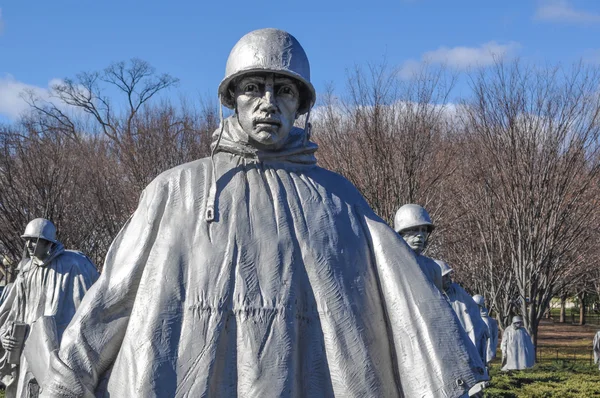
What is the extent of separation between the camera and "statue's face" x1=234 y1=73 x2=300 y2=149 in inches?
159

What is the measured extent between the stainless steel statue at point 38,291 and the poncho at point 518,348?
62.3 feet

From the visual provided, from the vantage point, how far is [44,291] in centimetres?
1225

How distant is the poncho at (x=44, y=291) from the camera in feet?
39.4

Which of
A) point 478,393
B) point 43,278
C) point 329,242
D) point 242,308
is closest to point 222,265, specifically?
point 242,308

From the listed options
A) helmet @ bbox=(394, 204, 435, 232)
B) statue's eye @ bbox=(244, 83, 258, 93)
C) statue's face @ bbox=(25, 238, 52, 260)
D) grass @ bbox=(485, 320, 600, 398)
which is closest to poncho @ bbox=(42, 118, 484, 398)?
statue's eye @ bbox=(244, 83, 258, 93)

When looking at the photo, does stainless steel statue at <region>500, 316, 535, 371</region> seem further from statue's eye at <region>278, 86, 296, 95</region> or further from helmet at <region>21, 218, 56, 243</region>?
statue's eye at <region>278, 86, 296, 95</region>

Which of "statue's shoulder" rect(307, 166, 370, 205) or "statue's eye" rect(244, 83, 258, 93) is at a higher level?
"statue's eye" rect(244, 83, 258, 93)

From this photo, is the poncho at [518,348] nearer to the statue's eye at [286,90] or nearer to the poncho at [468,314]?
the poncho at [468,314]

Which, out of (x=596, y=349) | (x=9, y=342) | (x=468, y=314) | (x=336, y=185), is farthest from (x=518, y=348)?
(x=336, y=185)

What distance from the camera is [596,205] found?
1083 inches

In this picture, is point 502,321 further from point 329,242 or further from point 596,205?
point 329,242

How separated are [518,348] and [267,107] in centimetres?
2634

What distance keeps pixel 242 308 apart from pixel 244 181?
56 centimetres

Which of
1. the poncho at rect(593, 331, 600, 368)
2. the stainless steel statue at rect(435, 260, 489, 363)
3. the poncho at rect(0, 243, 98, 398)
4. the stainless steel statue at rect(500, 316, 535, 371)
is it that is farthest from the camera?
the poncho at rect(593, 331, 600, 368)
